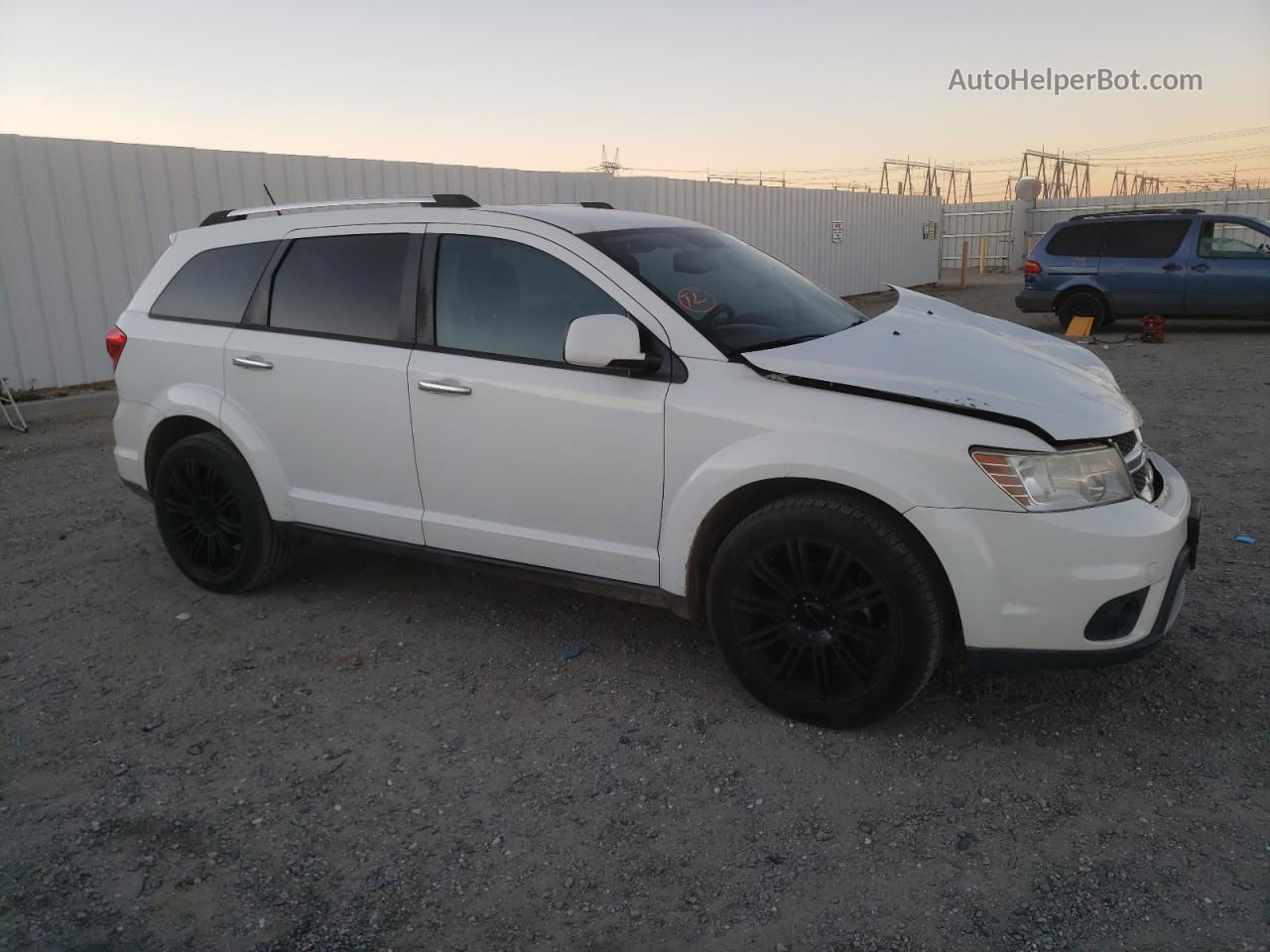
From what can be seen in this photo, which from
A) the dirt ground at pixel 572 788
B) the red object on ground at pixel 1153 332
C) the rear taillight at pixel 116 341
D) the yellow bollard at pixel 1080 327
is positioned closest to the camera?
the dirt ground at pixel 572 788

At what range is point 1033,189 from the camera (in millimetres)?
33250

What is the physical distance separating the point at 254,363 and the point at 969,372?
3.07 metres

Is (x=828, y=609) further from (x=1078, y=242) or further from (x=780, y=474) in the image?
(x=1078, y=242)

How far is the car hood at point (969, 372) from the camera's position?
3.06 m

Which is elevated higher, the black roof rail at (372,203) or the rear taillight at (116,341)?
the black roof rail at (372,203)

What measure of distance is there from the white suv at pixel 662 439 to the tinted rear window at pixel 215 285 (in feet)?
0.06

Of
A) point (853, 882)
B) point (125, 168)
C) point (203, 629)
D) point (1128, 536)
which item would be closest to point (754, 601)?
point (853, 882)

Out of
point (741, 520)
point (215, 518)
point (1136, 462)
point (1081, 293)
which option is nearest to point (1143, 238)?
point (1081, 293)

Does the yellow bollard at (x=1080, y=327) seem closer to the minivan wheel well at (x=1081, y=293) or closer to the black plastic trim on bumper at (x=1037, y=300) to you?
the minivan wheel well at (x=1081, y=293)

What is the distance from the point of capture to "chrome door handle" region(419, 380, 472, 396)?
3.78 metres

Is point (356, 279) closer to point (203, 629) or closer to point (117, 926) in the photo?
point (203, 629)

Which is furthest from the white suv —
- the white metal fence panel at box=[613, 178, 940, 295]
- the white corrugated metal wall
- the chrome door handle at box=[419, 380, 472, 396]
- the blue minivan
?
the blue minivan

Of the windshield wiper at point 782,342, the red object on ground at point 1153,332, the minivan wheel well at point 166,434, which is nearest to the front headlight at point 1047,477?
the windshield wiper at point 782,342

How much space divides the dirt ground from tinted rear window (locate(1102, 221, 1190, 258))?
10.8 m
